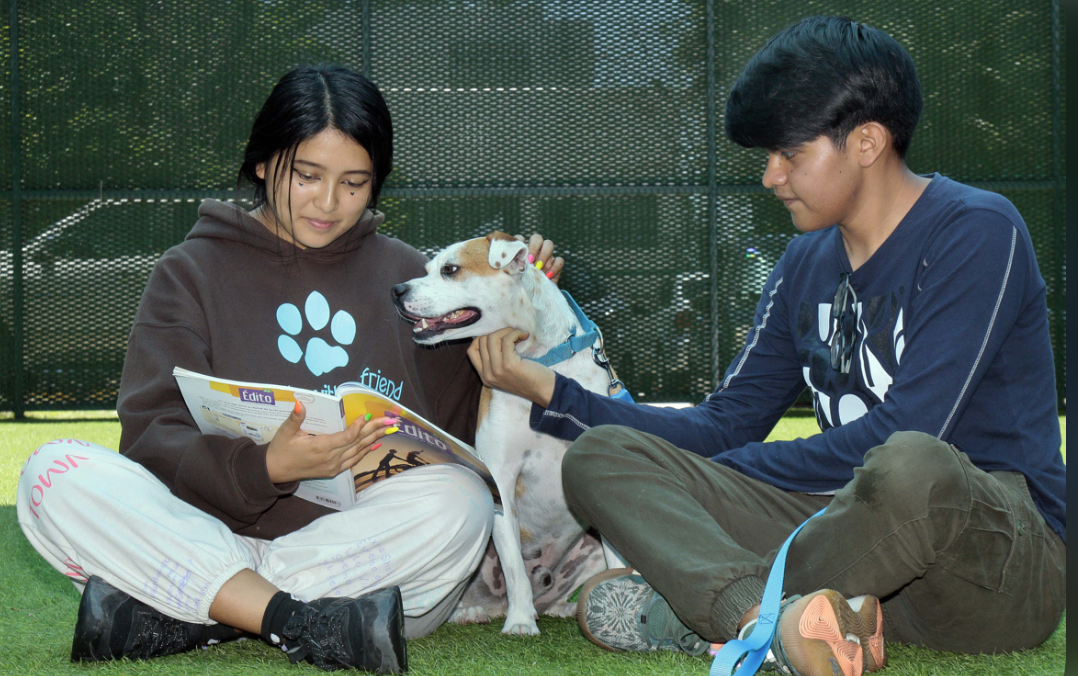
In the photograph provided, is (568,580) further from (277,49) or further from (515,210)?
(277,49)

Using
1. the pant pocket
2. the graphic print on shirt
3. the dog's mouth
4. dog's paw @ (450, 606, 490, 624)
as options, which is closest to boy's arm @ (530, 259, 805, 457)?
the graphic print on shirt

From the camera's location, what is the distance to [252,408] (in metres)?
1.88

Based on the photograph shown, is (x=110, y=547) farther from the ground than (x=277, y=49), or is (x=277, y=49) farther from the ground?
(x=277, y=49)

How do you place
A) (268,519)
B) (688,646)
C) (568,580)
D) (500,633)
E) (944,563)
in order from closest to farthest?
1. (944,563)
2. (688,646)
3. (268,519)
4. (500,633)
5. (568,580)

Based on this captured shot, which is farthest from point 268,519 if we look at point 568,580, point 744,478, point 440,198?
point 440,198

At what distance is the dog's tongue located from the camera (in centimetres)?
248

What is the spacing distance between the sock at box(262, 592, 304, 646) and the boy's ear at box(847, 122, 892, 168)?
56.7 inches

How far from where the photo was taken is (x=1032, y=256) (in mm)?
1813

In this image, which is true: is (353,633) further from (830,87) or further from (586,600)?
(830,87)

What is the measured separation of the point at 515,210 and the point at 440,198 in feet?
1.41

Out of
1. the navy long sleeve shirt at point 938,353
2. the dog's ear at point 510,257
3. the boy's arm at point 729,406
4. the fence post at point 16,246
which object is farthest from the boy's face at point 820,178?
the fence post at point 16,246

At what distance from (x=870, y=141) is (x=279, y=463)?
54.0 inches

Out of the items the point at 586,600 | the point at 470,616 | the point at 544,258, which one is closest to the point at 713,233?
the point at 544,258

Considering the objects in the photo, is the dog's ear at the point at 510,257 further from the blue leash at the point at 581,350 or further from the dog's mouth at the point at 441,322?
the blue leash at the point at 581,350
